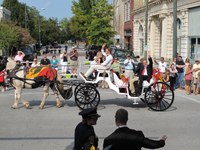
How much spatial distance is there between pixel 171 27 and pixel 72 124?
28.4m

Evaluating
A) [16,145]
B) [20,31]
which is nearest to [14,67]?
[16,145]

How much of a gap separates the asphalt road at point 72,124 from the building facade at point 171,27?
16802 mm

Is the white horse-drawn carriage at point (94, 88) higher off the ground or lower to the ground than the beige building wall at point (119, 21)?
lower

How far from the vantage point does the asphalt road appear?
9916 mm

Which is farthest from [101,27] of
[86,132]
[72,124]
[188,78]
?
[86,132]

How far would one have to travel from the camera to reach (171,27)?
1529 inches

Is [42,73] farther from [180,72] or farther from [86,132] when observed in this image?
[180,72]

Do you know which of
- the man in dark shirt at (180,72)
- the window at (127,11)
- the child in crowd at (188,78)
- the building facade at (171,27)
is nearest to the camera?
the child in crowd at (188,78)

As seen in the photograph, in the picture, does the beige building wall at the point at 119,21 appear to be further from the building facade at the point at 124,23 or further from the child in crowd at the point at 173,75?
the child in crowd at the point at 173,75

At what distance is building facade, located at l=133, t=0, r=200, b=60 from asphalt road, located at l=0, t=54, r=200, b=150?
A: 55.1ft

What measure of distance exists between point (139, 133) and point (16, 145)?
5092 mm

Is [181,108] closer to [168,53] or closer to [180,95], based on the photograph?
[180,95]

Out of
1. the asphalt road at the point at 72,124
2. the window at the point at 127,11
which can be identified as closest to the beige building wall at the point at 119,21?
the window at the point at 127,11

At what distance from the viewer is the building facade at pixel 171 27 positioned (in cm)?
3264
